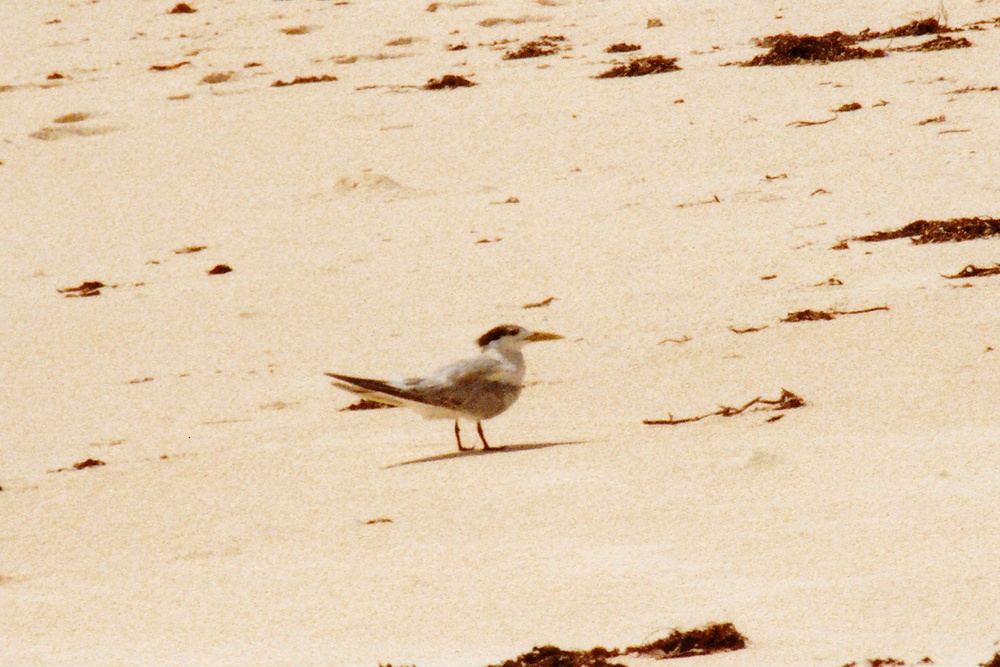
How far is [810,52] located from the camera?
12.0 m

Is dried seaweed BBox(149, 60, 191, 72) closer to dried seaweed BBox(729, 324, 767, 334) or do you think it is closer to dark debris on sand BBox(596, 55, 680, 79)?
dark debris on sand BBox(596, 55, 680, 79)

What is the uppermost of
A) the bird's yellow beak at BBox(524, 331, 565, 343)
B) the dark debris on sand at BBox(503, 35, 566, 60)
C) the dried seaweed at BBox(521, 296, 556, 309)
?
the dark debris on sand at BBox(503, 35, 566, 60)

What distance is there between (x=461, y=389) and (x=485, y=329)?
1.60 meters

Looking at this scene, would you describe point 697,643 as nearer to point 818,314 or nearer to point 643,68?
point 818,314

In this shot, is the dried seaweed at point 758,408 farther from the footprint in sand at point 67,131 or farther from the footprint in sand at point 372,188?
the footprint in sand at point 67,131

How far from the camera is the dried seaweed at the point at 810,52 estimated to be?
11961 millimetres

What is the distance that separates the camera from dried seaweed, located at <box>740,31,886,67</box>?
1196cm

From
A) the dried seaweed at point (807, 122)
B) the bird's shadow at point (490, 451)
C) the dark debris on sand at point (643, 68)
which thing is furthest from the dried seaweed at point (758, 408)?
the dark debris on sand at point (643, 68)

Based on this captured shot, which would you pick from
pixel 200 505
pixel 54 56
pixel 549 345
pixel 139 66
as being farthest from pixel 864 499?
pixel 54 56

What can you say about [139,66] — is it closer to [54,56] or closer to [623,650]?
[54,56]

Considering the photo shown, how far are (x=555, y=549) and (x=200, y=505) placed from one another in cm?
158

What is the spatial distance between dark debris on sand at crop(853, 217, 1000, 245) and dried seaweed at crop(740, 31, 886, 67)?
3712 millimetres

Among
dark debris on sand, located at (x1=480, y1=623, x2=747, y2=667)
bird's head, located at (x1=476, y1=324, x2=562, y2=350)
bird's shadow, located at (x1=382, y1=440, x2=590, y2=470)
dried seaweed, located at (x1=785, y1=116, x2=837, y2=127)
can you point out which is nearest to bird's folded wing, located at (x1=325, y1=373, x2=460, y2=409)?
bird's shadow, located at (x1=382, y1=440, x2=590, y2=470)

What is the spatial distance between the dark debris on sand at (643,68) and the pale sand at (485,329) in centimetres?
16
